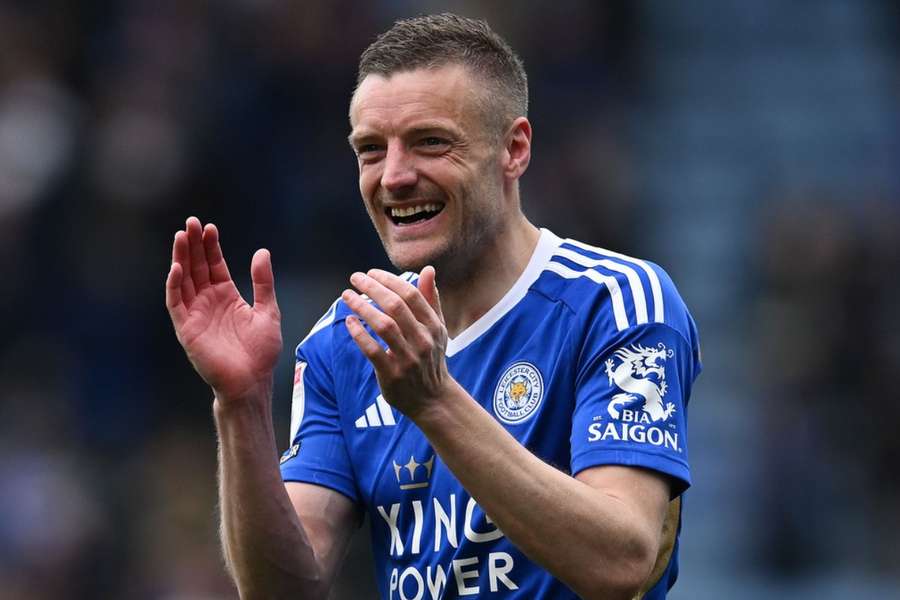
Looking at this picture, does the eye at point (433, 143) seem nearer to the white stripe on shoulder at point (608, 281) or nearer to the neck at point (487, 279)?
the neck at point (487, 279)

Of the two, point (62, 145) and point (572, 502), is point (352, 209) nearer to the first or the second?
point (62, 145)

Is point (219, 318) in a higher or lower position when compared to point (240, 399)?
higher

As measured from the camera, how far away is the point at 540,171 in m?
11.9

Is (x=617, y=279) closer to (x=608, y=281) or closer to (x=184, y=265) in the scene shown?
(x=608, y=281)

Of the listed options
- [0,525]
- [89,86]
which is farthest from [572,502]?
[89,86]

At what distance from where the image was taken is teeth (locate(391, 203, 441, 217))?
4758 millimetres

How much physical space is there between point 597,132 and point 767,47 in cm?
293

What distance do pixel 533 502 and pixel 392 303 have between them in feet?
2.01

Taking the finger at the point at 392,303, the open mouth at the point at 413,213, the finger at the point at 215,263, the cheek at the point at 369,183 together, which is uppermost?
the cheek at the point at 369,183

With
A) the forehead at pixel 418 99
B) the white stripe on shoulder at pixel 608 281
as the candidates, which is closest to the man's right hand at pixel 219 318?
the forehead at pixel 418 99

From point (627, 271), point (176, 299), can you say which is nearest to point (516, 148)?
point (627, 271)

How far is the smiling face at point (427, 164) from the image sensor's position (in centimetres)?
473

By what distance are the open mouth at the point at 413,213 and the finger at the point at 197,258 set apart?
1.87 ft

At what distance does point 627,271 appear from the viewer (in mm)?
4707
